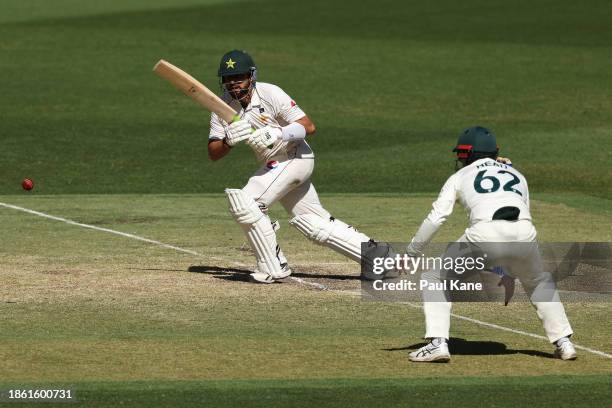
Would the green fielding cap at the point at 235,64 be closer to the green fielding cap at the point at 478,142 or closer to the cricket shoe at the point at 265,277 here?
the cricket shoe at the point at 265,277

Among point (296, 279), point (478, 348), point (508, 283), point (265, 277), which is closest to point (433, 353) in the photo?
point (478, 348)

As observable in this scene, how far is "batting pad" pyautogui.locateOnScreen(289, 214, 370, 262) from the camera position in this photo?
43.2 ft

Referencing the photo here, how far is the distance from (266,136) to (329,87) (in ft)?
59.7

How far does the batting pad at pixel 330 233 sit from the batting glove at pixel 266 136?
852mm

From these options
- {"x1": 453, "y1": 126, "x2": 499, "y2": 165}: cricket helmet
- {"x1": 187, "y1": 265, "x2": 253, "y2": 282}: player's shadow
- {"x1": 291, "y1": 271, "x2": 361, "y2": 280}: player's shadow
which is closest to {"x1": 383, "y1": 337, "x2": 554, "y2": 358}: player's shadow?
{"x1": 453, "y1": 126, "x2": 499, "y2": 165}: cricket helmet

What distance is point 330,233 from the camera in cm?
1314

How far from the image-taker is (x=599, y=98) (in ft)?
98.0

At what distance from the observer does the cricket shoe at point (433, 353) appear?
986cm

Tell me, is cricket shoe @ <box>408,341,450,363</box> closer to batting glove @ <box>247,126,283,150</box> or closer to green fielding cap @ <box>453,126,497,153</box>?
green fielding cap @ <box>453,126,497,153</box>

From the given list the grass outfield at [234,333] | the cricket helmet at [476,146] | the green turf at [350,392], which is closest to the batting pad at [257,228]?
the grass outfield at [234,333]

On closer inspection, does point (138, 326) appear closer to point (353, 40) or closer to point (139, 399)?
point (139, 399)

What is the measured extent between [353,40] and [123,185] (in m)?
17.4

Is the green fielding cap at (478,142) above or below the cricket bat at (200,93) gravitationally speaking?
below

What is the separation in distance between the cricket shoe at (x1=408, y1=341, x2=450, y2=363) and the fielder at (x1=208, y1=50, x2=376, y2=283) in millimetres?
3333
